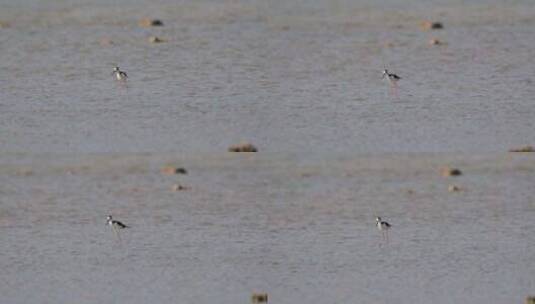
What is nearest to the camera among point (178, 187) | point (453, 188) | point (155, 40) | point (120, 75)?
point (453, 188)

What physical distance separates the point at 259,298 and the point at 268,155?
4992 millimetres

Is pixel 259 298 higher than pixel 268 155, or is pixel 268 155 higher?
pixel 268 155

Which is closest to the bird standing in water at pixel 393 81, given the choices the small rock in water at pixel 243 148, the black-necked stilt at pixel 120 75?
the small rock in water at pixel 243 148

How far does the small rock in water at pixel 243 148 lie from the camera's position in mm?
40625

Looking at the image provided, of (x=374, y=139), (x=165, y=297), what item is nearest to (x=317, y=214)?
(x=374, y=139)

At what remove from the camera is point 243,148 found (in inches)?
1601

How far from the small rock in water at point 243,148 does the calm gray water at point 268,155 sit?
4.8 inches

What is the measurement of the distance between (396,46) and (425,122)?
128 inches

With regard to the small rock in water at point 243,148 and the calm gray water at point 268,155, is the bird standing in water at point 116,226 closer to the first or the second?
the calm gray water at point 268,155

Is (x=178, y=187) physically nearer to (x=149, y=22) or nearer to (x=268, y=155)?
(x=268, y=155)

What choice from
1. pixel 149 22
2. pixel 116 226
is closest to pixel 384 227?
pixel 116 226

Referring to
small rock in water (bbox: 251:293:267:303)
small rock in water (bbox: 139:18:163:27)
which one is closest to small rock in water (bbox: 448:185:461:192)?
small rock in water (bbox: 251:293:267:303)

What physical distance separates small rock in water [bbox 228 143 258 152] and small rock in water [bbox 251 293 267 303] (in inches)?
191

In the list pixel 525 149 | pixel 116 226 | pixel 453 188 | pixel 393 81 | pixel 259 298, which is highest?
pixel 393 81
